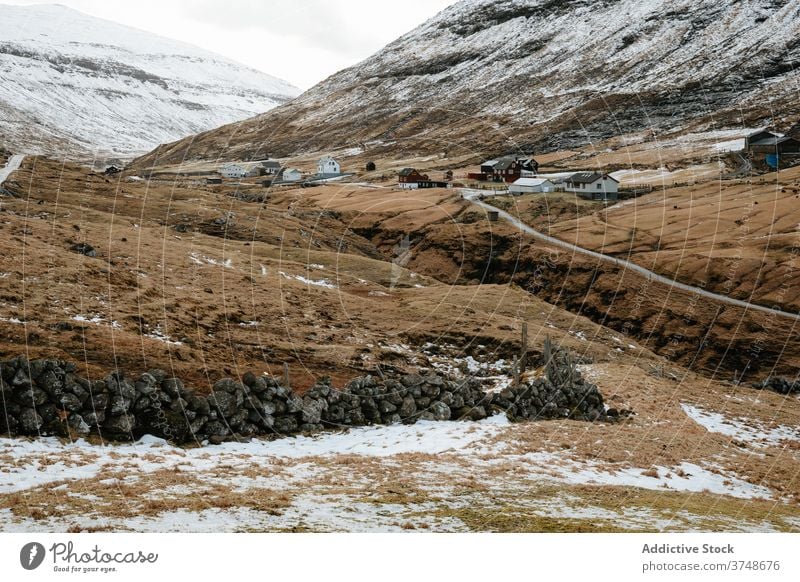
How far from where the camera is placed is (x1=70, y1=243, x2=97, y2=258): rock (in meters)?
54.2

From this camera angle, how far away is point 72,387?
24.2 m

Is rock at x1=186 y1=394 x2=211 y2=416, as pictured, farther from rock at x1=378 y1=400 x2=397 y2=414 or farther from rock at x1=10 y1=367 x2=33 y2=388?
rock at x1=378 y1=400 x2=397 y2=414

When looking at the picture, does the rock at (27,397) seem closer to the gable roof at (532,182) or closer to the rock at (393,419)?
the rock at (393,419)

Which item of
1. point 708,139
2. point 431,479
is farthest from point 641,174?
point 431,479

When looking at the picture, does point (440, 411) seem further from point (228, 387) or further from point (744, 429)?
point (744, 429)

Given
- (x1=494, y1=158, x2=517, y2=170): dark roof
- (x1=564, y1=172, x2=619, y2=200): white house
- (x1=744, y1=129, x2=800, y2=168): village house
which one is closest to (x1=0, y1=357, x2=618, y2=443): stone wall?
(x1=564, y1=172, x2=619, y2=200): white house

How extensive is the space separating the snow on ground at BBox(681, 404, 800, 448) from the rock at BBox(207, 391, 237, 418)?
24.3 meters

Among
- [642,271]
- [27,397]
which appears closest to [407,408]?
[27,397]

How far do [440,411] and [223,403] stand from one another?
1047cm

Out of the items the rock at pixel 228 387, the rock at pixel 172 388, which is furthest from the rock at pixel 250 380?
the rock at pixel 172 388

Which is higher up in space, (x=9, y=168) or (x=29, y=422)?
(x=9, y=168)

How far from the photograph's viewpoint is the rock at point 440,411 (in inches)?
1267

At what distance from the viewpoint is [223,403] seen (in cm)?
2688
